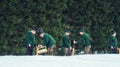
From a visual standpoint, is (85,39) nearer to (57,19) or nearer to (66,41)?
(66,41)

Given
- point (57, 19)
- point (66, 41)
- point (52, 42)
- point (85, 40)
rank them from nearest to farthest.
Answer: point (52, 42) < point (66, 41) < point (85, 40) < point (57, 19)

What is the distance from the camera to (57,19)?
18688 mm

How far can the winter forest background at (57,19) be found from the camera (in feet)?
57.1

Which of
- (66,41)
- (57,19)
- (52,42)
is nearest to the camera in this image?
(52,42)

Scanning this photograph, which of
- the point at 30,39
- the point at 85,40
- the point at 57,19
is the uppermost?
the point at 57,19

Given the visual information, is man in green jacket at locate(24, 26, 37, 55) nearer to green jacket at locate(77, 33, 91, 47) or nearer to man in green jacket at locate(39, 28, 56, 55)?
man in green jacket at locate(39, 28, 56, 55)

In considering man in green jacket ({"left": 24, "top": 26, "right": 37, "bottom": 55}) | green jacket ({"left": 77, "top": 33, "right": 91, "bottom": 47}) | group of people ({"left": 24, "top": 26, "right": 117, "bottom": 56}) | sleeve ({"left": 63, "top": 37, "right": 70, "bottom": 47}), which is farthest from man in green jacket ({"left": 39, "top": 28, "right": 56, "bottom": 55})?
green jacket ({"left": 77, "top": 33, "right": 91, "bottom": 47})

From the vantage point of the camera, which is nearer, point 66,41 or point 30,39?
point 30,39

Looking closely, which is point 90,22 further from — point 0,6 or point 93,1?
point 0,6

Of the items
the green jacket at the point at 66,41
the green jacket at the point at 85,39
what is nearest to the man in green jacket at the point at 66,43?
the green jacket at the point at 66,41

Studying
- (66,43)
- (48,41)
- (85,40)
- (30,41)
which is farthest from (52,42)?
(85,40)

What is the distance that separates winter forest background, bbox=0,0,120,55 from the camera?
57.1 ft

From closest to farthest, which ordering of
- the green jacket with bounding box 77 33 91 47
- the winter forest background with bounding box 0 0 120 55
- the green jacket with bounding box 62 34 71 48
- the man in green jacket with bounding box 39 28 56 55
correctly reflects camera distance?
the man in green jacket with bounding box 39 28 56 55
the green jacket with bounding box 62 34 71 48
the winter forest background with bounding box 0 0 120 55
the green jacket with bounding box 77 33 91 47

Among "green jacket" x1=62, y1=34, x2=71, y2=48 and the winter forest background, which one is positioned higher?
the winter forest background
